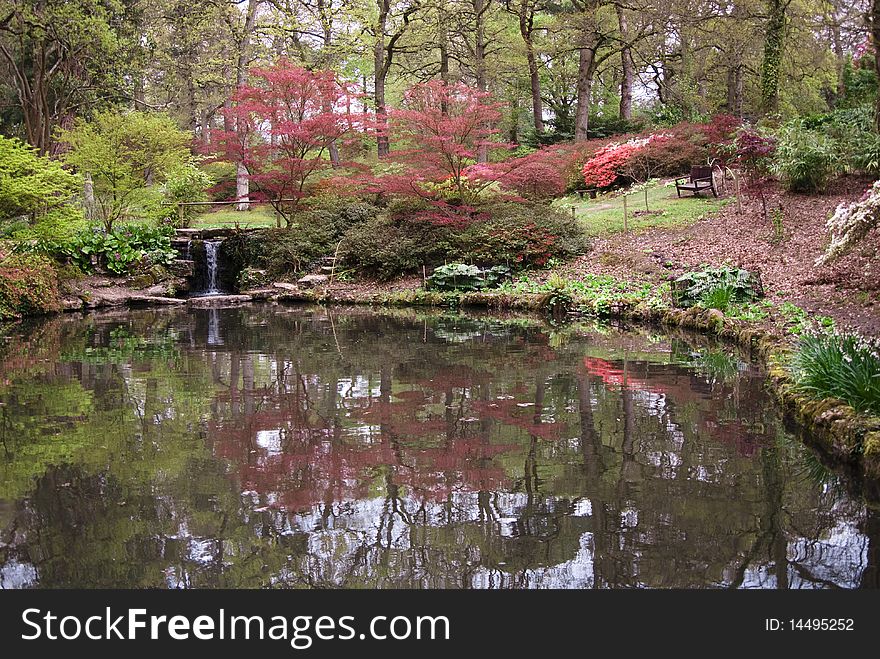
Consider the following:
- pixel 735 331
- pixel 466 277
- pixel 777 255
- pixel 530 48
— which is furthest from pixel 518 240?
pixel 530 48

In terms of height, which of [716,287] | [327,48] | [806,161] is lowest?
[716,287]

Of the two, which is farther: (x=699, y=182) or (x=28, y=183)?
(x=699, y=182)

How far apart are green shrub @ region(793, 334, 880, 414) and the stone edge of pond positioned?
10 centimetres

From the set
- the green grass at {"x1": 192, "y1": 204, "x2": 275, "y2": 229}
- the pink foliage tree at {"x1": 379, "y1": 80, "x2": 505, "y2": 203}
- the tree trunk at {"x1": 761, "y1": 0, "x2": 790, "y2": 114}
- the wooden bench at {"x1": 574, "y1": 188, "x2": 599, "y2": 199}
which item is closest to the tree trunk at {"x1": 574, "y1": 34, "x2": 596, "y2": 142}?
the wooden bench at {"x1": 574, "y1": 188, "x2": 599, "y2": 199}

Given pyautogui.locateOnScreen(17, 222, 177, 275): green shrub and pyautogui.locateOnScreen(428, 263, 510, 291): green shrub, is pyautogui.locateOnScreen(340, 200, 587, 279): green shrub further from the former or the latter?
pyautogui.locateOnScreen(17, 222, 177, 275): green shrub

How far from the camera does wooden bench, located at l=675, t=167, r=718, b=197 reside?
19.4 meters

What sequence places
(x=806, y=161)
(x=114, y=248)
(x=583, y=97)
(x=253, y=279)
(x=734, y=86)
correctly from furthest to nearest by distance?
(x=734, y=86) < (x=583, y=97) < (x=253, y=279) < (x=114, y=248) < (x=806, y=161)

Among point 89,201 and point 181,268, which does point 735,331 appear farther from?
point 89,201

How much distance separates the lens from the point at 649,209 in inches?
764

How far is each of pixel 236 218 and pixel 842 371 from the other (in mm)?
20826

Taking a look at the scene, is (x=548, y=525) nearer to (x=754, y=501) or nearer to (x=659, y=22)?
(x=754, y=501)

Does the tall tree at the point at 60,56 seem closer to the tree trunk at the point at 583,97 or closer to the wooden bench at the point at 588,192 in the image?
the wooden bench at the point at 588,192

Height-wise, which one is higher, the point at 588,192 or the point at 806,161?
the point at 806,161

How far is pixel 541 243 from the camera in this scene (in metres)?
17.5
